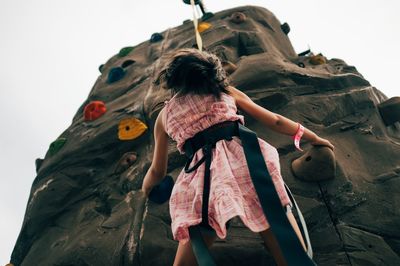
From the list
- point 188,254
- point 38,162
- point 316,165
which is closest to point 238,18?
point 38,162

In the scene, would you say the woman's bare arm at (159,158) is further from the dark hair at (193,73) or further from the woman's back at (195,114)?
the dark hair at (193,73)

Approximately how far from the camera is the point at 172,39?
9.94 metres

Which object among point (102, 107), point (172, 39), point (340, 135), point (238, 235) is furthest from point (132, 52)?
point (238, 235)

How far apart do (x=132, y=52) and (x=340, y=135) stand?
711 cm

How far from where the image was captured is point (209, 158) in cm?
262

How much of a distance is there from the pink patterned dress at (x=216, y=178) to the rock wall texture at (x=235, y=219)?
5.11ft

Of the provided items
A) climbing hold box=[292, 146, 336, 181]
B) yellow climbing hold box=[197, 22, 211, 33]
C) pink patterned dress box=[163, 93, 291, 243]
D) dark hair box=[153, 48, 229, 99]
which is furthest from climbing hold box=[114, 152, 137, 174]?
yellow climbing hold box=[197, 22, 211, 33]

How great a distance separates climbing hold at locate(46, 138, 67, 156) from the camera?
7328 millimetres

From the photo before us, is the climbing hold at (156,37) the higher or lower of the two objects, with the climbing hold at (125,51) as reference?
higher

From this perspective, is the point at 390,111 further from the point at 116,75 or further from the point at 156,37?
the point at 156,37

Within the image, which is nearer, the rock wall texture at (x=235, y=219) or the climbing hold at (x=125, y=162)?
the rock wall texture at (x=235, y=219)

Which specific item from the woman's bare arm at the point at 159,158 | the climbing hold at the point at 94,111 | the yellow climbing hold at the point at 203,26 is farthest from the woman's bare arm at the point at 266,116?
the yellow climbing hold at the point at 203,26

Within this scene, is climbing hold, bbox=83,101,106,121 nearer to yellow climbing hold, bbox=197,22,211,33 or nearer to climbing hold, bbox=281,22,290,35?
yellow climbing hold, bbox=197,22,211,33

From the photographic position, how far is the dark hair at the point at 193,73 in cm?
274
